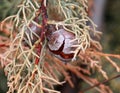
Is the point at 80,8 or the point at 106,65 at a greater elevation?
the point at 80,8

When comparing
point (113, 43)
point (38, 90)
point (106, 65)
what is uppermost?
point (38, 90)

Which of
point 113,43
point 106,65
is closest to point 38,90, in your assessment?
point 106,65

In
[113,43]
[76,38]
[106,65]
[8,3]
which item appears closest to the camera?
[76,38]

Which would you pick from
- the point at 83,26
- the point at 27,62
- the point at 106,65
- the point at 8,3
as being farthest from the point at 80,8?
the point at 106,65

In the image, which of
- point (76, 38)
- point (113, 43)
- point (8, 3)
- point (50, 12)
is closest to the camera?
point (76, 38)

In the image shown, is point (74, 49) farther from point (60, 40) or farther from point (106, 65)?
point (106, 65)

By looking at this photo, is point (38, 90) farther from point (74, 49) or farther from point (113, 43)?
point (113, 43)

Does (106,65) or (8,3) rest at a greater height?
(8,3)

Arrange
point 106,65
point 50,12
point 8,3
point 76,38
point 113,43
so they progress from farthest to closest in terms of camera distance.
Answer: point 113,43 → point 106,65 → point 8,3 → point 50,12 → point 76,38

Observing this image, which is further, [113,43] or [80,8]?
[113,43]
